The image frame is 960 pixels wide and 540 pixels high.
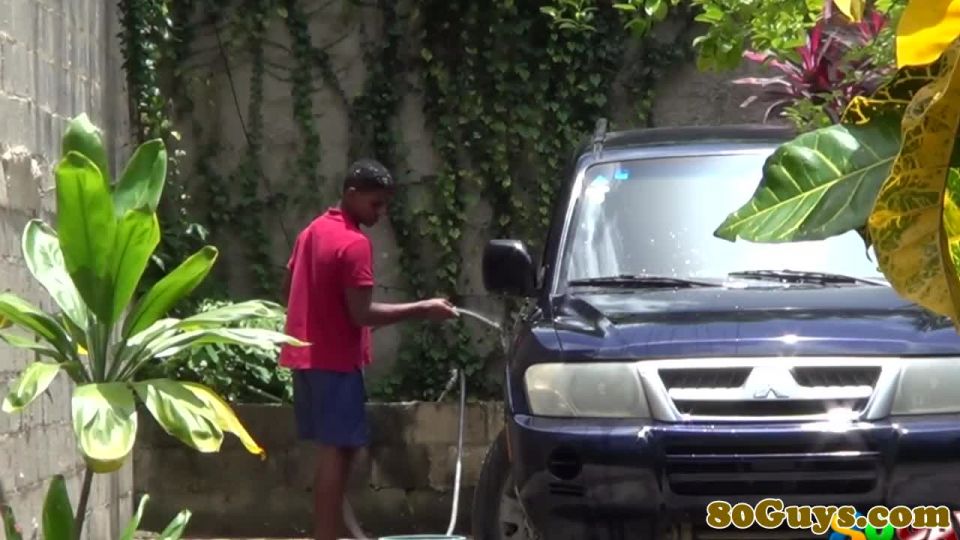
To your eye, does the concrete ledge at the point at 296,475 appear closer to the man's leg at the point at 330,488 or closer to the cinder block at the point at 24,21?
the man's leg at the point at 330,488

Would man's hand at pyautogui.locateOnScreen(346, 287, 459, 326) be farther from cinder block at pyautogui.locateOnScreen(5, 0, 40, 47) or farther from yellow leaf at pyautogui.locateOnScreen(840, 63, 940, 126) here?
yellow leaf at pyautogui.locateOnScreen(840, 63, 940, 126)

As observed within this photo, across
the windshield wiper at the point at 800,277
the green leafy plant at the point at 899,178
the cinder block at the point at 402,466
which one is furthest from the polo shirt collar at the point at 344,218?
the green leafy plant at the point at 899,178

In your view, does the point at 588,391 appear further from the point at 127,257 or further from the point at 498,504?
the point at 127,257

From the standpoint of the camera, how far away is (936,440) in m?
4.64

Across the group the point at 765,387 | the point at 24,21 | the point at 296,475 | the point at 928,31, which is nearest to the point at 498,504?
the point at 765,387

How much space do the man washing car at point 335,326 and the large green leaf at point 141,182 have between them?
7.64 ft

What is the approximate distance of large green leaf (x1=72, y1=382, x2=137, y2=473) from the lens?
3908mm

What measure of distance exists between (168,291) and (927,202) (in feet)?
10.9

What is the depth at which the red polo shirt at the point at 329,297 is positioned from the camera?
664cm

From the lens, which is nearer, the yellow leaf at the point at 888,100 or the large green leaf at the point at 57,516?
the yellow leaf at the point at 888,100

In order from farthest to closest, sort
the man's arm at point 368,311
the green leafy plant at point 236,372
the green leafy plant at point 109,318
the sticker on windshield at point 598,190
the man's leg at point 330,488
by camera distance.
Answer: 1. the green leafy plant at point 236,372
2. the man's leg at point 330,488
3. the man's arm at point 368,311
4. the sticker on windshield at point 598,190
5. the green leafy plant at point 109,318

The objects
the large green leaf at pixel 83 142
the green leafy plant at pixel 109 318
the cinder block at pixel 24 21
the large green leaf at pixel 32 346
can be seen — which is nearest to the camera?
the green leafy plant at pixel 109 318

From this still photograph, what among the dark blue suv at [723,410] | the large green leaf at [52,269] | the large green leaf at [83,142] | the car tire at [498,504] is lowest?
the car tire at [498,504]

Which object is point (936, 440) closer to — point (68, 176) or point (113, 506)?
point (68, 176)
